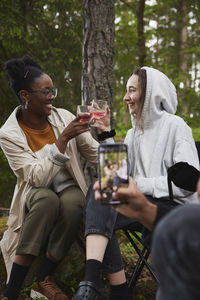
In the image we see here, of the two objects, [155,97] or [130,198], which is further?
[155,97]

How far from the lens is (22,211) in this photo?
2.82 meters

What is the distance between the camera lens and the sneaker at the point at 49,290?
8.67 feet

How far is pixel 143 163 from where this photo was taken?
2697mm

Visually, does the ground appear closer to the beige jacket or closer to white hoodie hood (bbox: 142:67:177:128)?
the beige jacket

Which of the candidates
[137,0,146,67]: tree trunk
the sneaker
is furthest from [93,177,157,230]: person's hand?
[137,0,146,67]: tree trunk

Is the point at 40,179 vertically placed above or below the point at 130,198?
below

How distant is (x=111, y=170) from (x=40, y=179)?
1439 mm

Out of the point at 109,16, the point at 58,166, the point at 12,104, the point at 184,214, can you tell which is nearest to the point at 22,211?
the point at 58,166

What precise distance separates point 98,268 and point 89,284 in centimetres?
12

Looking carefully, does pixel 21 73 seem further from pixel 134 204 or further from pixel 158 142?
pixel 134 204

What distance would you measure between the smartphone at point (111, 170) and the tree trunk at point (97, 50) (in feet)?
8.13

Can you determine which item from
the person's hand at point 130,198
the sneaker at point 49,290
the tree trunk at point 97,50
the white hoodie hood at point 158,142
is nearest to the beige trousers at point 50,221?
the sneaker at point 49,290

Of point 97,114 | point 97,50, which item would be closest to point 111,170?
point 97,114

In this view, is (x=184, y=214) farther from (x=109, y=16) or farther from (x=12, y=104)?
(x=12, y=104)
